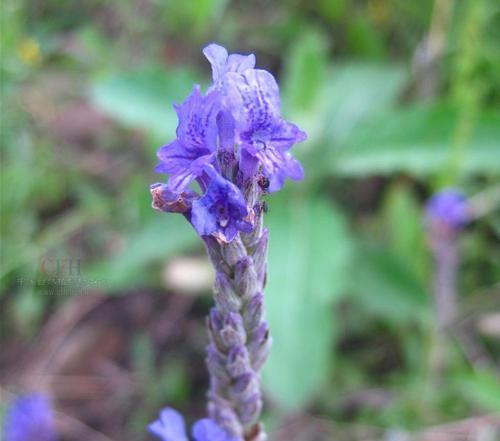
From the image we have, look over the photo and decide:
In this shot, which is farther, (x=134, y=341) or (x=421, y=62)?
(x=421, y=62)

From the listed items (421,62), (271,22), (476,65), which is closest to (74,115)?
(271,22)

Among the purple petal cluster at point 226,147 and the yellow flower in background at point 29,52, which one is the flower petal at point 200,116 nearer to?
the purple petal cluster at point 226,147

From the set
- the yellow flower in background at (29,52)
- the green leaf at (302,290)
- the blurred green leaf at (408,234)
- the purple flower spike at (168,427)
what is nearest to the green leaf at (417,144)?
the blurred green leaf at (408,234)

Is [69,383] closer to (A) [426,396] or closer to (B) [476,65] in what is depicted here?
(A) [426,396]

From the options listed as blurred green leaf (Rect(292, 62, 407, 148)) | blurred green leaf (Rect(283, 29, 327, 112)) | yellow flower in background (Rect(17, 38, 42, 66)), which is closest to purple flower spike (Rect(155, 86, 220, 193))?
blurred green leaf (Rect(283, 29, 327, 112))

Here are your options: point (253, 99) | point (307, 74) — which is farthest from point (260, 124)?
point (307, 74)

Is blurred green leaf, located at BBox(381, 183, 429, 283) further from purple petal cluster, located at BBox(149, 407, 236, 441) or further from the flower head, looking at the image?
the flower head

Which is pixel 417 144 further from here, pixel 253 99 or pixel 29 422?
pixel 253 99
